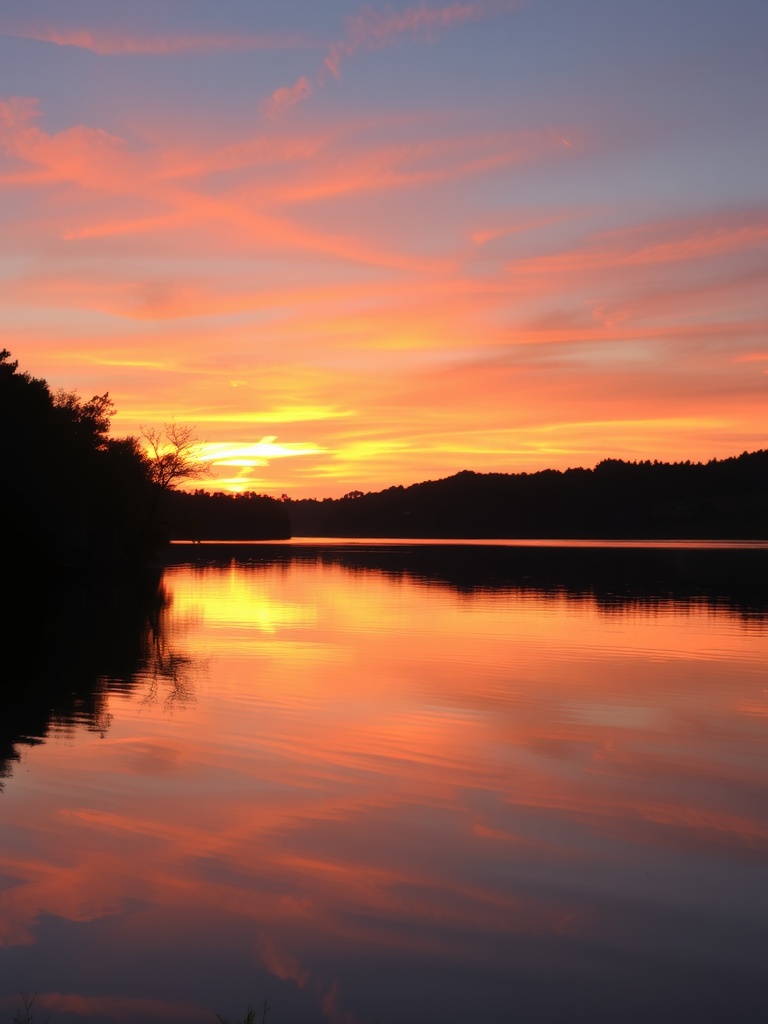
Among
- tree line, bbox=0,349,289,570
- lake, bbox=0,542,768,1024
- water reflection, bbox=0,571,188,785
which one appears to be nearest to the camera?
lake, bbox=0,542,768,1024

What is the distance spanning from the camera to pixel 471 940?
770 cm

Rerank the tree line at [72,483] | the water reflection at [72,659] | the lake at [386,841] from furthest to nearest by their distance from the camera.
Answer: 1. the tree line at [72,483]
2. the water reflection at [72,659]
3. the lake at [386,841]

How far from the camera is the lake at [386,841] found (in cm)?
700

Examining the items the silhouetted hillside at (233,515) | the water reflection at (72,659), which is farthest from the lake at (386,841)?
the silhouetted hillside at (233,515)

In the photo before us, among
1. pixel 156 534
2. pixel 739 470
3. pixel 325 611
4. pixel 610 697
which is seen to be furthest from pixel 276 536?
pixel 610 697

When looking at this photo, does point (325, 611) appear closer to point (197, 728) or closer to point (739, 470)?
point (197, 728)

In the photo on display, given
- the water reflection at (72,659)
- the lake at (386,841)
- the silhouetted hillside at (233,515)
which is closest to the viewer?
the lake at (386,841)

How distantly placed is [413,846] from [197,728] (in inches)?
244

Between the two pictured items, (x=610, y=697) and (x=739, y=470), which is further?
(x=739, y=470)

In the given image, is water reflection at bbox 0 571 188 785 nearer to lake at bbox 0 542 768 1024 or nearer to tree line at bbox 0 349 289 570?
lake at bbox 0 542 768 1024

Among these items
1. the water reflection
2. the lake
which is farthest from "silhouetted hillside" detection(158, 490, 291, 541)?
the lake

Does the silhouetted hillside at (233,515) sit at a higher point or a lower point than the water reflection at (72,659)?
higher

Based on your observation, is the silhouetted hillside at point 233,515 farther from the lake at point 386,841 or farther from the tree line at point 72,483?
the lake at point 386,841

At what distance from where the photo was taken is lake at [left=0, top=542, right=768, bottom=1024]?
7000 mm
